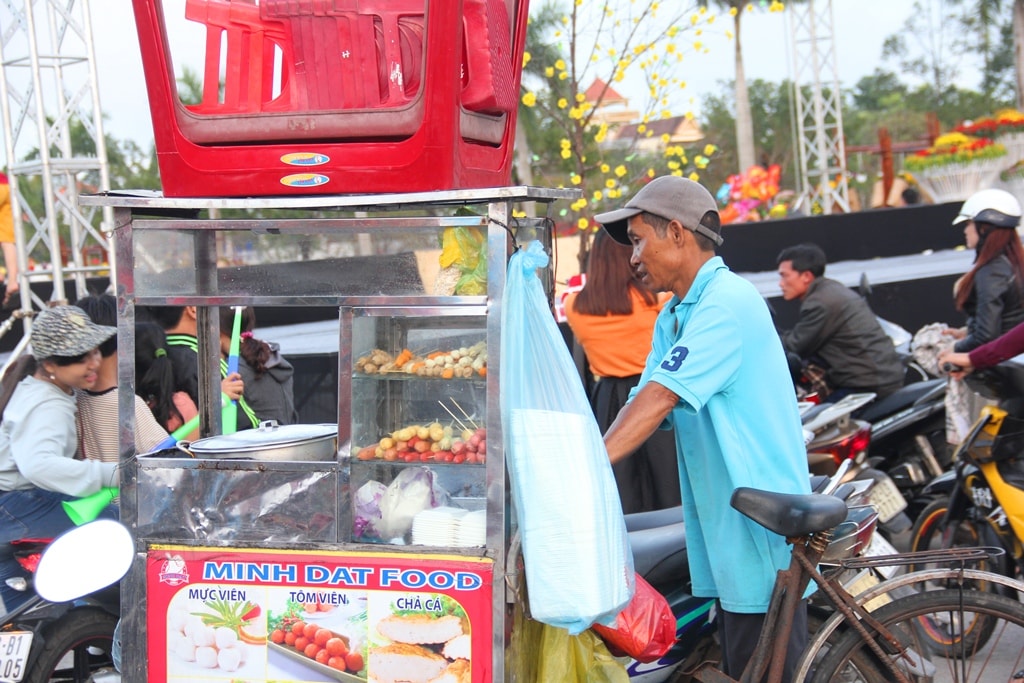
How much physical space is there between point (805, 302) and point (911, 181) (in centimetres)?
1384

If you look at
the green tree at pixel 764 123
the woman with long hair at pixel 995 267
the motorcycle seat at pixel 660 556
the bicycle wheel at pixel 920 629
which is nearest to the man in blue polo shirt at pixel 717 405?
the bicycle wheel at pixel 920 629

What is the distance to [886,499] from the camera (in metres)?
4.34

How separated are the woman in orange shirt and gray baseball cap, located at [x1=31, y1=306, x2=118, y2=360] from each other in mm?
2218

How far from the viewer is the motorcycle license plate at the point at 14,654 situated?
2.90 metres

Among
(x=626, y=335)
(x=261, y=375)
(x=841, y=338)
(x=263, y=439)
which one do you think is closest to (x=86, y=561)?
(x=263, y=439)

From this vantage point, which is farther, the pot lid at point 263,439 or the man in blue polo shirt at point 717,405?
the pot lid at point 263,439

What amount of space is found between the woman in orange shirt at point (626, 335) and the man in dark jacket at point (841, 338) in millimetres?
1049

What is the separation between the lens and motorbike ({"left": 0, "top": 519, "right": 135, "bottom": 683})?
8.39 ft

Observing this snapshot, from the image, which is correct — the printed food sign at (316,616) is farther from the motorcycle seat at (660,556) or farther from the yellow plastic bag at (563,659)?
the motorcycle seat at (660,556)

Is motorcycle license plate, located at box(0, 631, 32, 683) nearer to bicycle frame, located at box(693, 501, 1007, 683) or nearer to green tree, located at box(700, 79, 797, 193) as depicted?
bicycle frame, located at box(693, 501, 1007, 683)

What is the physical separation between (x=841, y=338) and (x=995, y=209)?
3.39 feet

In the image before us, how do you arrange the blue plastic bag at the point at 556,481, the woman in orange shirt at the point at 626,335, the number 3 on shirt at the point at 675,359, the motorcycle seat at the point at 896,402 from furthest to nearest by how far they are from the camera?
the motorcycle seat at the point at 896,402
the woman in orange shirt at the point at 626,335
the number 3 on shirt at the point at 675,359
the blue plastic bag at the point at 556,481

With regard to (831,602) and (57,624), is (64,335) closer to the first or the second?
(57,624)

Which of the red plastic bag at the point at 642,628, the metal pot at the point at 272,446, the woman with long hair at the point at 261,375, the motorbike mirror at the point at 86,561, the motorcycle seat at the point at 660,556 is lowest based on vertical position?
the red plastic bag at the point at 642,628
